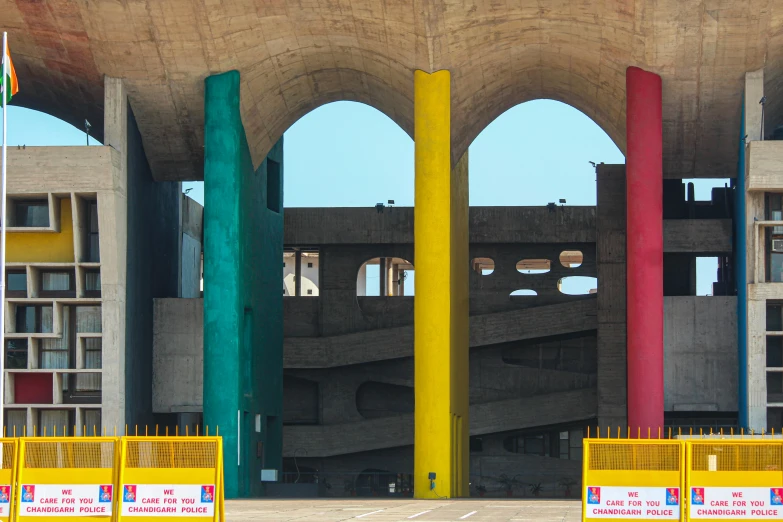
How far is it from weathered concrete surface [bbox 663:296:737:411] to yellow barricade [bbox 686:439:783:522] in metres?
20.0

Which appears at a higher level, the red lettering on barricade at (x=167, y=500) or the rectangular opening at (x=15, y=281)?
the rectangular opening at (x=15, y=281)

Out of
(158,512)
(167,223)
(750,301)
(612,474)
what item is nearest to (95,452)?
(158,512)

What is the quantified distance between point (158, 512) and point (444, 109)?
18.0m

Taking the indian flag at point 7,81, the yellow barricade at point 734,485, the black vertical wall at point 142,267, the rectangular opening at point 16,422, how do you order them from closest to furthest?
the yellow barricade at point 734,485 → the indian flag at point 7,81 → the rectangular opening at point 16,422 → the black vertical wall at point 142,267

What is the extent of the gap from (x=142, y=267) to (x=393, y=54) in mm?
9573

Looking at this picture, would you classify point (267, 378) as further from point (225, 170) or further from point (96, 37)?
point (96, 37)

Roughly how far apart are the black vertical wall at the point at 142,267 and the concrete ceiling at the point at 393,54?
4.29ft

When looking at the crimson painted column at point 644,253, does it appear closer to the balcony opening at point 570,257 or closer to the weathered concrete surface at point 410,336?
the weathered concrete surface at point 410,336

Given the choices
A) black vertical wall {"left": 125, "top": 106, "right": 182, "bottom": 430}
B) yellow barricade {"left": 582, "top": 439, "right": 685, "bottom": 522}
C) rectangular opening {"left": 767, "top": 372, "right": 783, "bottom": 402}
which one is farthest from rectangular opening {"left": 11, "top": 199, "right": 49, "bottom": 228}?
yellow barricade {"left": 582, "top": 439, "right": 685, "bottom": 522}

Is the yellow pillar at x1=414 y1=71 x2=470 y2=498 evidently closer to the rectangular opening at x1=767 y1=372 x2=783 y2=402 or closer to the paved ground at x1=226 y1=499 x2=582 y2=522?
the paved ground at x1=226 y1=499 x2=582 y2=522

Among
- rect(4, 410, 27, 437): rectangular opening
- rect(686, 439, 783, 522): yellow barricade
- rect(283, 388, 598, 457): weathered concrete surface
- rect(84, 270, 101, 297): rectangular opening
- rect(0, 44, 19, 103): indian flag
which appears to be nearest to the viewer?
rect(686, 439, 783, 522): yellow barricade

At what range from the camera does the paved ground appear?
21203 millimetres

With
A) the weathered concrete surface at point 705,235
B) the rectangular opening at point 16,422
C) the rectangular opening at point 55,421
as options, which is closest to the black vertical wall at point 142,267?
the rectangular opening at point 55,421

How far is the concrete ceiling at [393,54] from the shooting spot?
102ft
